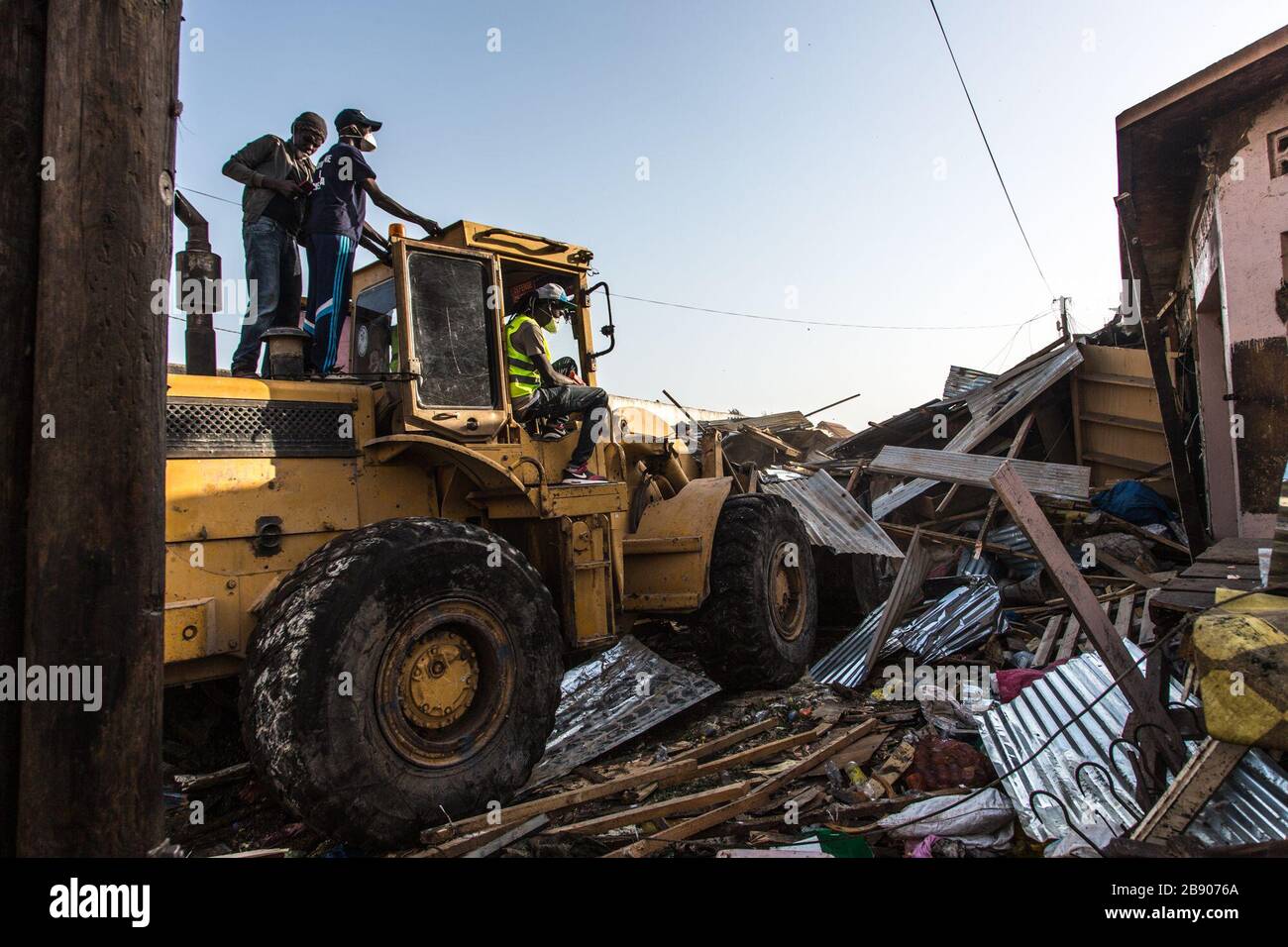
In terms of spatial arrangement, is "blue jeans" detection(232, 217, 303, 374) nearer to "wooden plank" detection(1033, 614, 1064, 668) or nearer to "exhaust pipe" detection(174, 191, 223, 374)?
"exhaust pipe" detection(174, 191, 223, 374)

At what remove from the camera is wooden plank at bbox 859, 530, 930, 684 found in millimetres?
6488

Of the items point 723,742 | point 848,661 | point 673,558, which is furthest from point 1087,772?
point 848,661

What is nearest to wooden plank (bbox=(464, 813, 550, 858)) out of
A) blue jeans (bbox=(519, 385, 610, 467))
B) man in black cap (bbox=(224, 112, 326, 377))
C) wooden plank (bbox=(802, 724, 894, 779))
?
wooden plank (bbox=(802, 724, 894, 779))

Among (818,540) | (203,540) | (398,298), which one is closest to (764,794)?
(203,540)

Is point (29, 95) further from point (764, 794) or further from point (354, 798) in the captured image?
point (764, 794)

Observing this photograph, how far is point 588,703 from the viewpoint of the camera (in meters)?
5.66

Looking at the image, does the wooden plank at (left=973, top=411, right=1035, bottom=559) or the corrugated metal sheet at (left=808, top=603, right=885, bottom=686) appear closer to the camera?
the corrugated metal sheet at (left=808, top=603, right=885, bottom=686)

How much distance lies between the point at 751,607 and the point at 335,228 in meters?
3.73

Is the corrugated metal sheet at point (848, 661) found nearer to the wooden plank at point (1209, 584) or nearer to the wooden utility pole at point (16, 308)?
the wooden plank at point (1209, 584)

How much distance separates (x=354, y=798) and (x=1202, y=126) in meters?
7.72

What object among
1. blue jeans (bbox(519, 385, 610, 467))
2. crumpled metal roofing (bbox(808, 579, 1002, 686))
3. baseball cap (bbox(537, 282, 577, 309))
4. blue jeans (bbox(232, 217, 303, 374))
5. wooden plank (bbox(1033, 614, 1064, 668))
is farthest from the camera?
crumpled metal roofing (bbox(808, 579, 1002, 686))

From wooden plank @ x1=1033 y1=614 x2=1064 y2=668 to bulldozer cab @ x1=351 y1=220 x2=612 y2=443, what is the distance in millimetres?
4429

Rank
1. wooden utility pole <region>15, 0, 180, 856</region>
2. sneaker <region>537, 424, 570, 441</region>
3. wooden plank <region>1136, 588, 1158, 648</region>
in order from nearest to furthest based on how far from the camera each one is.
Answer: wooden utility pole <region>15, 0, 180, 856</region> < sneaker <region>537, 424, 570, 441</region> < wooden plank <region>1136, 588, 1158, 648</region>

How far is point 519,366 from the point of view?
5.11 meters
